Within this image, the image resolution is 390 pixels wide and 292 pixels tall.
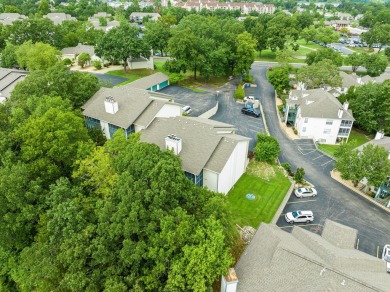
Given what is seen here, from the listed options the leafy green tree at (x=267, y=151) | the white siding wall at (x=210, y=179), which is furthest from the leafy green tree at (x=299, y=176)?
the white siding wall at (x=210, y=179)

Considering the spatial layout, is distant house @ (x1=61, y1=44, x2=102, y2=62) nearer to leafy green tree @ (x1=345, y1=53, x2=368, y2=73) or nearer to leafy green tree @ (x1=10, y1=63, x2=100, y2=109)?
leafy green tree @ (x1=10, y1=63, x2=100, y2=109)

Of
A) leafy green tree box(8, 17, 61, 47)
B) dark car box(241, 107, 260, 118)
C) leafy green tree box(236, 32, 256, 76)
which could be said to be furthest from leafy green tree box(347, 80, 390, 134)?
leafy green tree box(8, 17, 61, 47)

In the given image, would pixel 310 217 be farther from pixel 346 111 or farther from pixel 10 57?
pixel 10 57

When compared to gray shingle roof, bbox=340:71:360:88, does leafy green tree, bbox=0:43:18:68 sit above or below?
above

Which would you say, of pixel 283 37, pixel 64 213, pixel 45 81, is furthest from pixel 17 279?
pixel 283 37

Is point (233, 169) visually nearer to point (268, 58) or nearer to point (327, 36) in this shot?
point (268, 58)

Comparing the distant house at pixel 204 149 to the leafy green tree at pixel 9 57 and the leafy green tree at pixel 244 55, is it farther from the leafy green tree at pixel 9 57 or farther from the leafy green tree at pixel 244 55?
the leafy green tree at pixel 9 57
